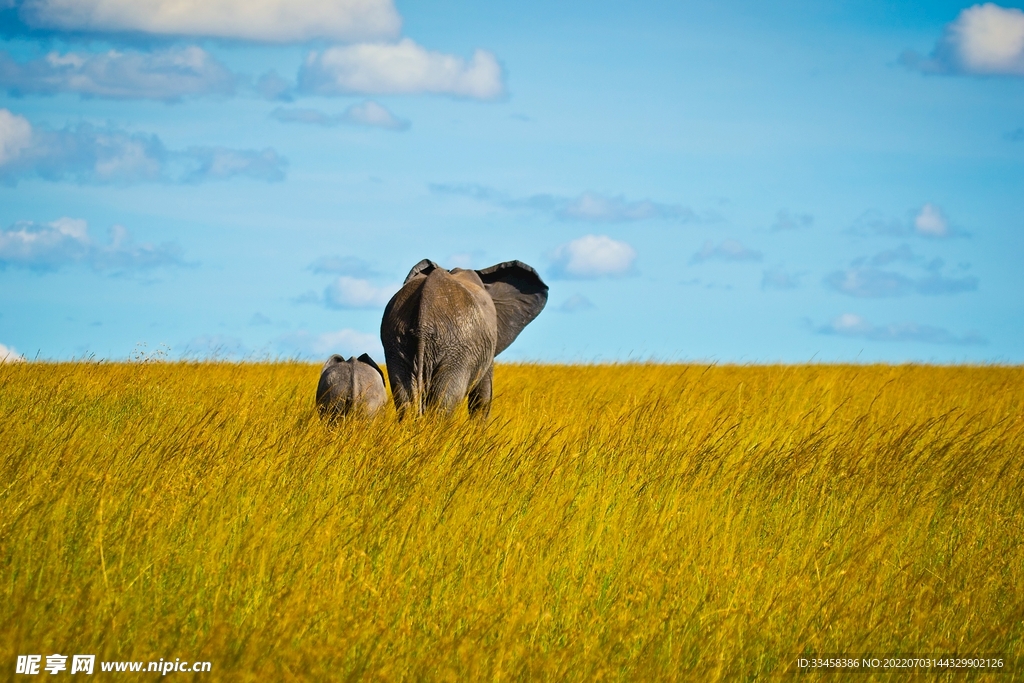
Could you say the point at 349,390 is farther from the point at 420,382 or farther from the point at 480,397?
the point at 480,397

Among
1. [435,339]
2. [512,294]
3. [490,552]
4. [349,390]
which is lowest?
[490,552]

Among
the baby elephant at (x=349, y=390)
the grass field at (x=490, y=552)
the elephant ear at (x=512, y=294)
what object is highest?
the elephant ear at (x=512, y=294)

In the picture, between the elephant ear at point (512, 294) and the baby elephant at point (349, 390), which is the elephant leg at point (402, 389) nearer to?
the baby elephant at point (349, 390)

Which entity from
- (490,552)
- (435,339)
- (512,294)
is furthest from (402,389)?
(490,552)

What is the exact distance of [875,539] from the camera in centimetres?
457

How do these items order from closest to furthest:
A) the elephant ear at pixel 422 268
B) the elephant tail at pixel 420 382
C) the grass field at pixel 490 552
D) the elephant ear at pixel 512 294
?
the grass field at pixel 490 552 → the elephant tail at pixel 420 382 → the elephant ear at pixel 422 268 → the elephant ear at pixel 512 294

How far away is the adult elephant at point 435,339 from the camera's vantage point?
8273mm

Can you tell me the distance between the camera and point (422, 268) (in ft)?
30.0

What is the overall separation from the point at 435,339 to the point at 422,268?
46.2 inches

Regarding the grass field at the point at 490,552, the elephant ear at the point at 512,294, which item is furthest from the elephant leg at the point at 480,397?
the grass field at the point at 490,552

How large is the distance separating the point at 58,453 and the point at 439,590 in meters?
3.28

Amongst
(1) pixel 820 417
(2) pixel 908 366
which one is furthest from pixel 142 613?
(2) pixel 908 366

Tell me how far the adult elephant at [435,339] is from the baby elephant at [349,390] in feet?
0.78

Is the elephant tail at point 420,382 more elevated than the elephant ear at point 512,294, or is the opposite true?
the elephant ear at point 512,294
